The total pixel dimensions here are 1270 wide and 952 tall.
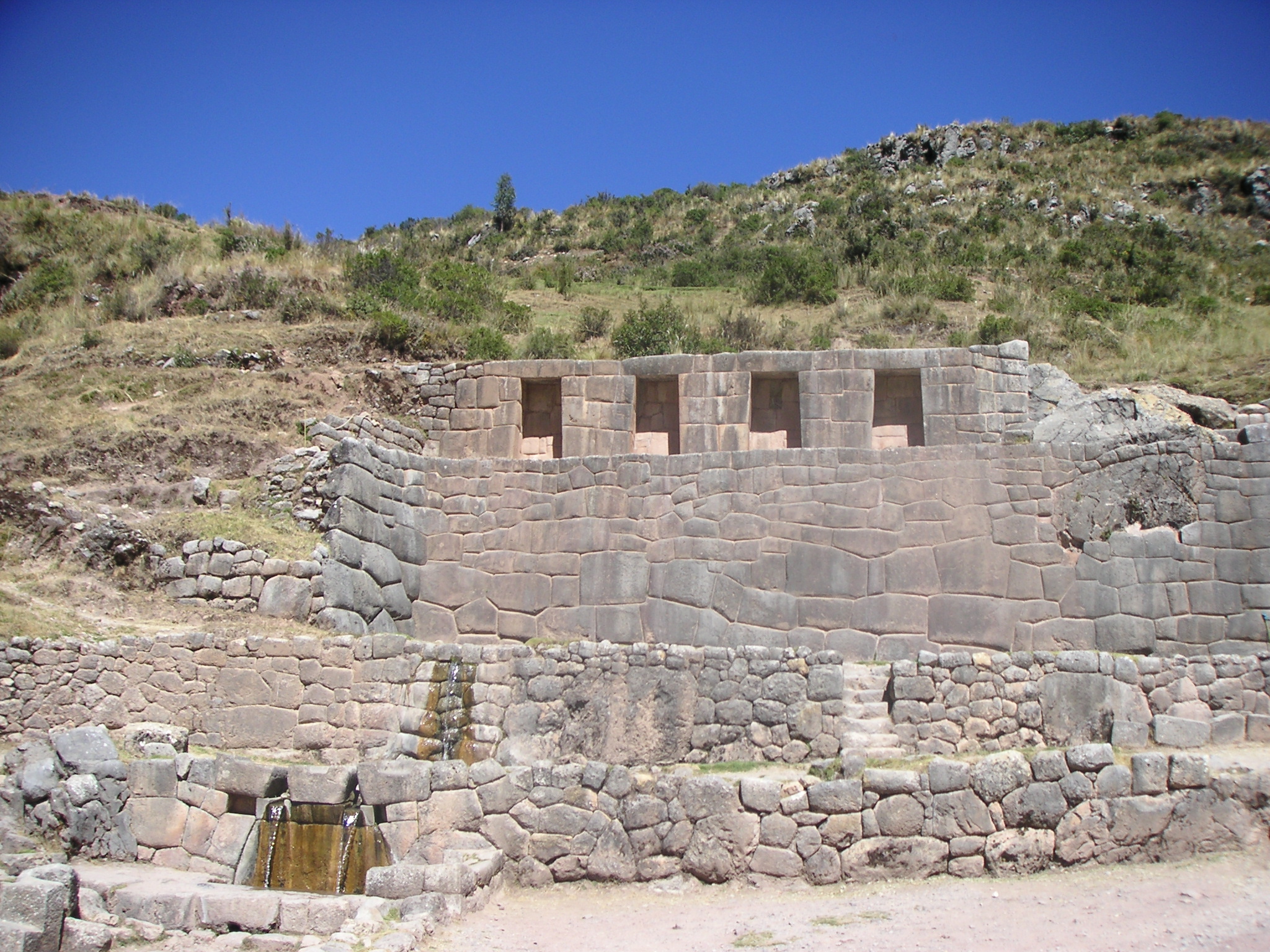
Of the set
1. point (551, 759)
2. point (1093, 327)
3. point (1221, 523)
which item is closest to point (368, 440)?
point (551, 759)

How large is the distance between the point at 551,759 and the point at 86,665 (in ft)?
13.3

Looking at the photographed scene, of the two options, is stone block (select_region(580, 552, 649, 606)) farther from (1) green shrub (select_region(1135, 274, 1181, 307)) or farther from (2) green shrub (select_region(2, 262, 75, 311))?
(1) green shrub (select_region(1135, 274, 1181, 307))

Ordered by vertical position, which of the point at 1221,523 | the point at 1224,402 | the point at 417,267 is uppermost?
the point at 417,267

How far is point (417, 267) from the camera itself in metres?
20.1

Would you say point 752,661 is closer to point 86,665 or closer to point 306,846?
point 306,846

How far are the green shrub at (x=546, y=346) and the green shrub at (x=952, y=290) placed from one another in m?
7.67

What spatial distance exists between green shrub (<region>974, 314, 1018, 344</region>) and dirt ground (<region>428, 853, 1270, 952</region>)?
12.0m

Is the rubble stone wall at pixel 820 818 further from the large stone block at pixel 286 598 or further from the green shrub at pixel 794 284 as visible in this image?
the green shrub at pixel 794 284

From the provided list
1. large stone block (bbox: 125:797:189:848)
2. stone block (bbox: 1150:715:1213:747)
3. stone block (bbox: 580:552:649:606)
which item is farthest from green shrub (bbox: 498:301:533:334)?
stone block (bbox: 1150:715:1213:747)

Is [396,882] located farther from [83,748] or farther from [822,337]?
[822,337]

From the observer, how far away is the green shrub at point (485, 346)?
15.1 meters

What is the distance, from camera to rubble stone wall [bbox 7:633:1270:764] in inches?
357

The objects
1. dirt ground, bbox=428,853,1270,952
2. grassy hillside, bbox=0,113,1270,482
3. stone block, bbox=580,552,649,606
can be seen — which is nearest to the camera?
dirt ground, bbox=428,853,1270,952

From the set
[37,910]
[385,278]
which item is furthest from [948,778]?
[385,278]
